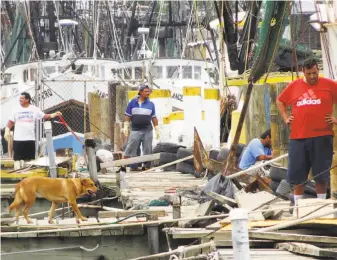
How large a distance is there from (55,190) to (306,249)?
394 centimetres

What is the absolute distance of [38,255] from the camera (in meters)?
10.4

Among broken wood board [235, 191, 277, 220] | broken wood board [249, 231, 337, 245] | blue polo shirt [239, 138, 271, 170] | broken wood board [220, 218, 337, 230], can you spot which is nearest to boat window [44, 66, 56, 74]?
blue polo shirt [239, 138, 271, 170]

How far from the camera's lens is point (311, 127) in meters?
9.42

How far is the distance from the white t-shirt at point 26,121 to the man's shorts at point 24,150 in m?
0.11

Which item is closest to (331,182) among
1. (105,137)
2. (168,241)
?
(168,241)

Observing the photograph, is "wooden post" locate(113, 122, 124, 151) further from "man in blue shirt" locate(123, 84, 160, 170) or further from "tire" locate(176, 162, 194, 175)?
"tire" locate(176, 162, 194, 175)

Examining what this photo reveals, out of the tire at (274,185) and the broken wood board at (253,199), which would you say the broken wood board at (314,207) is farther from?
the tire at (274,185)

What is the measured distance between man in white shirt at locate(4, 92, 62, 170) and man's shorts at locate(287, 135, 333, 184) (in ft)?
20.5

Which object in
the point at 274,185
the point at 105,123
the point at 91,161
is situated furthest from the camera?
the point at 105,123

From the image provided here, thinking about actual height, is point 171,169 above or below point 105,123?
above

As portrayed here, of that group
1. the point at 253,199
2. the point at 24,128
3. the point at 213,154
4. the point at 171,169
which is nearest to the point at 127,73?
the point at 171,169

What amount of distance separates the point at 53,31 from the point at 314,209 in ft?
115

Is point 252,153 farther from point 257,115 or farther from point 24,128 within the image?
point 24,128

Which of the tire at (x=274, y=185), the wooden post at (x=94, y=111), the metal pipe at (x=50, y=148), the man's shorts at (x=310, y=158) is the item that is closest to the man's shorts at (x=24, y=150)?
the metal pipe at (x=50, y=148)
